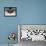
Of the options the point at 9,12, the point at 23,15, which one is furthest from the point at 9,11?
the point at 23,15

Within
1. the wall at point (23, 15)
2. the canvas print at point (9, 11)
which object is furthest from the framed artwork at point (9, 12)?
the wall at point (23, 15)

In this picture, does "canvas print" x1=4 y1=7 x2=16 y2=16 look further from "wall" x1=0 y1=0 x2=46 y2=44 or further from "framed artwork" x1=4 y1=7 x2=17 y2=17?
"wall" x1=0 y1=0 x2=46 y2=44

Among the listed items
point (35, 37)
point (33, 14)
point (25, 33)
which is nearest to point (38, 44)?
point (35, 37)

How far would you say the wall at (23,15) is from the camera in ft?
14.5

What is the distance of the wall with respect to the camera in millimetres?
4410

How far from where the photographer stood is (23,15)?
14.6ft

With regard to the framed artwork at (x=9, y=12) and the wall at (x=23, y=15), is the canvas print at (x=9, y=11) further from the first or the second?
the wall at (x=23, y=15)

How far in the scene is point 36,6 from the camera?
4461mm

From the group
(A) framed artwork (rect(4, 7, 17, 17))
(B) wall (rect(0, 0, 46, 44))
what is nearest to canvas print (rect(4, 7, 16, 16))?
(A) framed artwork (rect(4, 7, 17, 17))

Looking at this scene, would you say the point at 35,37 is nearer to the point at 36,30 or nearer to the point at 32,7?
the point at 36,30

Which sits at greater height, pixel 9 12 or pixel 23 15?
pixel 9 12

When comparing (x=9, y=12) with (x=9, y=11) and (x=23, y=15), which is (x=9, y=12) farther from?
(x=23, y=15)

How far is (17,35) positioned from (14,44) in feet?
1.09

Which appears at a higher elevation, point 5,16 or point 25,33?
point 5,16
